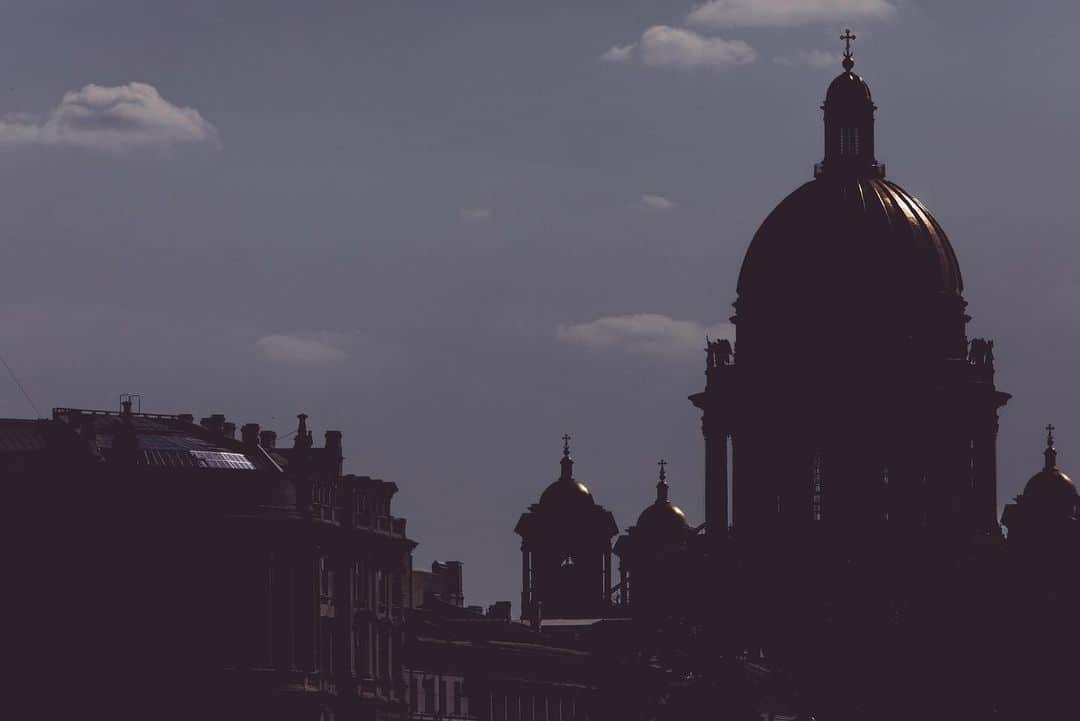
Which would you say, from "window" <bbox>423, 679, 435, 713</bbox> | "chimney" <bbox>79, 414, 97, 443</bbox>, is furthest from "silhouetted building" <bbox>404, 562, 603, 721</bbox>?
"chimney" <bbox>79, 414, 97, 443</bbox>

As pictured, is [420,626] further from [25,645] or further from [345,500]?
[25,645]

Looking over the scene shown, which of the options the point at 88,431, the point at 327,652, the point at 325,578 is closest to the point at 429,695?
the point at 325,578

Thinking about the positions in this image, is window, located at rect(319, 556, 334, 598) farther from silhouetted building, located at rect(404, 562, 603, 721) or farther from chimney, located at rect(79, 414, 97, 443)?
silhouetted building, located at rect(404, 562, 603, 721)

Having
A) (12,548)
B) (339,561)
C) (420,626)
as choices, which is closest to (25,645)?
(12,548)

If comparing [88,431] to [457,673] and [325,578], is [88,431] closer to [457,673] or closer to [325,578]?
[325,578]

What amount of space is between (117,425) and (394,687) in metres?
16.4

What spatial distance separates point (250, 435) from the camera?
162 meters

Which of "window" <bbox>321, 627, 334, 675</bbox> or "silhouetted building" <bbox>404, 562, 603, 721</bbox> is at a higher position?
"silhouetted building" <bbox>404, 562, 603, 721</bbox>

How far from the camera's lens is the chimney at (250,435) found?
16162 centimetres

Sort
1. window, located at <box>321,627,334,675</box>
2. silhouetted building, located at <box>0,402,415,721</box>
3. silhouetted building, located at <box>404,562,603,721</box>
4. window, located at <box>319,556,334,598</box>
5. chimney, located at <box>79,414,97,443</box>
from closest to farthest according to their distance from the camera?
silhouetted building, located at <box>0,402,415,721</box> → chimney, located at <box>79,414,97,443</box> → window, located at <box>321,627,334,675</box> → window, located at <box>319,556,334,598</box> → silhouetted building, located at <box>404,562,603,721</box>

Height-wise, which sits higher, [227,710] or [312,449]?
[312,449]

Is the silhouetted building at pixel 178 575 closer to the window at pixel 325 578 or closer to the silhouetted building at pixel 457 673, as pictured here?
the window at pixel 325 578

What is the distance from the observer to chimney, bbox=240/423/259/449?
161625mm

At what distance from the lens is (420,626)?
612 ft
